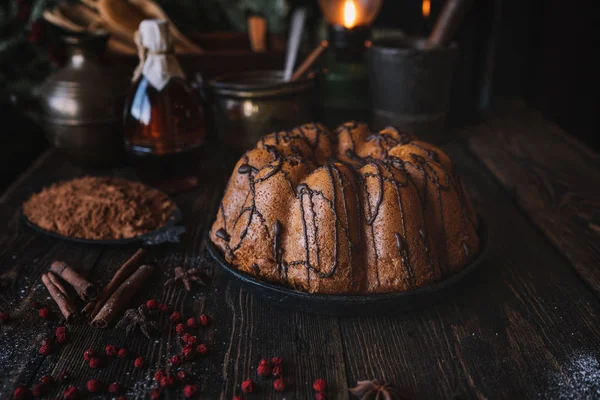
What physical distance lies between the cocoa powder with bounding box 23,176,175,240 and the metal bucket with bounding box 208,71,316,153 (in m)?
0.39

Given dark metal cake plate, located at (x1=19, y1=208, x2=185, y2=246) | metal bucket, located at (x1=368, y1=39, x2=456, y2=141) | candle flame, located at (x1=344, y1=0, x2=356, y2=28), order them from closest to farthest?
1. dark metal cake plate, located at (x1=19, y1=208, x2=185, y2=246)
2. metal bucket, located at (x1=368, y1=39, x2=456, y2=141)
3. candle flame, located at (x1=344, y1=0, x2=356, y2=28)

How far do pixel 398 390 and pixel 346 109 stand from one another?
5.10 ft

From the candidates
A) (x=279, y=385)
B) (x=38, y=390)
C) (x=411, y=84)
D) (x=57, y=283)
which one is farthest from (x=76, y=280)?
(x=411, y=84)

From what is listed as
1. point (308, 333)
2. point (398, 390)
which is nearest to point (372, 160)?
point (308, 333)

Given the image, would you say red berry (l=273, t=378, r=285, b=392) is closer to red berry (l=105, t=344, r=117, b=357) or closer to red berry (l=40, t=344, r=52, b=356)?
red berry (l=105, t=344, r=117, b=357)

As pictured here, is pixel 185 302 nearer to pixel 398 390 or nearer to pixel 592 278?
pixel 398 390

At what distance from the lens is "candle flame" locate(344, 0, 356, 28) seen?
2229 millimetres

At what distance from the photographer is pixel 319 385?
3.44ft

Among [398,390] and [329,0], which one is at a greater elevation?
[329,0]

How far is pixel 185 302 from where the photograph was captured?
1.34m

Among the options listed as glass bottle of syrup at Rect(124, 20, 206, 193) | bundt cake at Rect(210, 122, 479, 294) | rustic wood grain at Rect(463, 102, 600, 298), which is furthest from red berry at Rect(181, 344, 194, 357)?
rustic wood grain at Rect(463, 102, 600, 298)

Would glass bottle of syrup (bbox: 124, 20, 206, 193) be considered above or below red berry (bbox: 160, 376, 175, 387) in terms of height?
above

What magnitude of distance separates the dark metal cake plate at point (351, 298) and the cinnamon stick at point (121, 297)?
0.90ft

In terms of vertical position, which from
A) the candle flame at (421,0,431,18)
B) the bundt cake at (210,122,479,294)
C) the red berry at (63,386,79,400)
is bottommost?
the red berry at (63,386,79,400)
